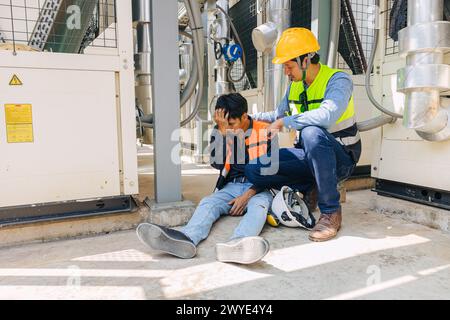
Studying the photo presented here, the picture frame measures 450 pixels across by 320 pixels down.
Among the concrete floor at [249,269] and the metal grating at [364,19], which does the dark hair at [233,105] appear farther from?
the metal grating at [364,19]

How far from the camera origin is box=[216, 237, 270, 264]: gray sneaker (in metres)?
1.33

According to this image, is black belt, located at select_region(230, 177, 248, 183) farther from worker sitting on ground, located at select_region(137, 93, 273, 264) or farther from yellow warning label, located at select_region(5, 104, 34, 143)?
yellow warning label, located at select_region(5, 104, 34, 143)

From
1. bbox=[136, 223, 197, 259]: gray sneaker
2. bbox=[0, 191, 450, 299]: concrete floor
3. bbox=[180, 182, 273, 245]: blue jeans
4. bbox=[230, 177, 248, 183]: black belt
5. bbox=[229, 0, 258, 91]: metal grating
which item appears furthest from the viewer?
bbox=[229, 0, 258, 91]: metal grating

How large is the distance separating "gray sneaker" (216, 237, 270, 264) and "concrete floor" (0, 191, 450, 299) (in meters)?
0.04

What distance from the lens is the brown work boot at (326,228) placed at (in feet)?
5.35

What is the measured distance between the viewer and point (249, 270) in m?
1.33

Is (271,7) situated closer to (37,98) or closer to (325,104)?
(325,104)

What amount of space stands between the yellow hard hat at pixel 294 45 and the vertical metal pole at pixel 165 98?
0.60m

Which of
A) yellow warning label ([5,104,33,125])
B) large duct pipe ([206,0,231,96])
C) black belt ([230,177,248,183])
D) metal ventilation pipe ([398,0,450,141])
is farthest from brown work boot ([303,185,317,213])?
large duct pipe ([206,0,231,96])

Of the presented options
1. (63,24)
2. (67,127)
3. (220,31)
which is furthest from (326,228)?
(220,31)

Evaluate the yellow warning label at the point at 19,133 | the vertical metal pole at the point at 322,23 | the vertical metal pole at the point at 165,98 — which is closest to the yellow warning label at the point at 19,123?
the yellow warning label at the point at 19,133
